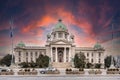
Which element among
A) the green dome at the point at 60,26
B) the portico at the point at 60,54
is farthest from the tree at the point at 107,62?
the green dome at the point at 60,26

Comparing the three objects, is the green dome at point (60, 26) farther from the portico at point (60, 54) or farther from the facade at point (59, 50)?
the portico at point (60, 54)

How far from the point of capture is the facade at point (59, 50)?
13475cm

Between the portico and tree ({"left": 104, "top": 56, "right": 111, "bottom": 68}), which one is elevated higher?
the portico

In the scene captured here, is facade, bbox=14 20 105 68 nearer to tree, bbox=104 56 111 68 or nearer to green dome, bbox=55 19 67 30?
green dome, bbox=55 19 67 30

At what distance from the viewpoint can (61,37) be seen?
5581 inches

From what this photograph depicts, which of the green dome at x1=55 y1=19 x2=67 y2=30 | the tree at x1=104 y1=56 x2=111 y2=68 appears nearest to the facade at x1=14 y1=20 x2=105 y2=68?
the green dome at x1=55 y1=19 x2=67 y2=30

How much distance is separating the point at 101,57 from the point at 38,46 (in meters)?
28.0

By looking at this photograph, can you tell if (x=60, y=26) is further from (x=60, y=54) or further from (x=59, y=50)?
(x=60, y=54)

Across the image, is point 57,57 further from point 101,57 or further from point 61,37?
point 101,57

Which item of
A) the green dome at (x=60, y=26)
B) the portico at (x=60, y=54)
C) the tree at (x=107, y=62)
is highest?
the green dome at (x=60, y=26)

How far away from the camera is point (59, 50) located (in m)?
136

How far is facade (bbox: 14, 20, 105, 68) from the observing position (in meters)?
135

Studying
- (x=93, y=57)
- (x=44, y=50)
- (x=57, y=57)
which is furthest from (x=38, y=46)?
(x=93, y=57)

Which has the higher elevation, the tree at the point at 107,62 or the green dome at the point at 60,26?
the green dome at the point at 60,26
